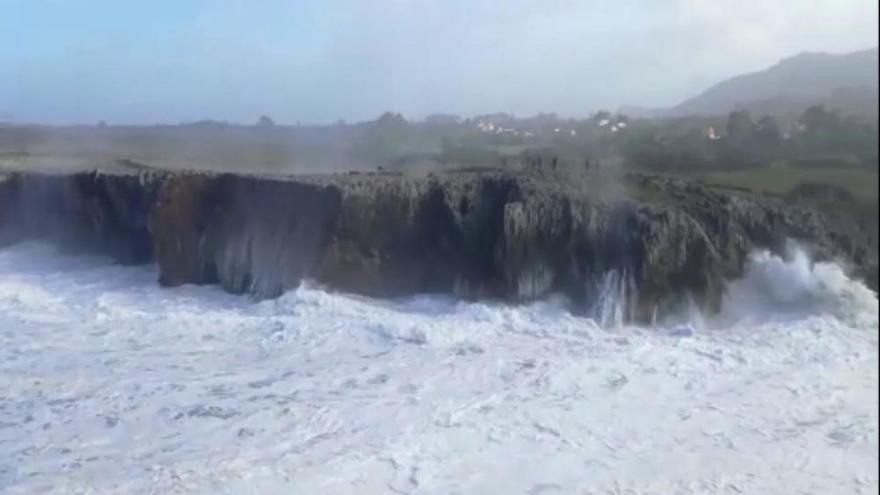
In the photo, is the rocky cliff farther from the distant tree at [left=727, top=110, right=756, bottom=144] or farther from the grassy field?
the distant tree at [left=727, top=110, right=756, bottom=144]

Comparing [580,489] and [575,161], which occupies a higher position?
[575,161]

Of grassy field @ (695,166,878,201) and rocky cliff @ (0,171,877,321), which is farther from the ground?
grassy field @ (695,166,878,201)

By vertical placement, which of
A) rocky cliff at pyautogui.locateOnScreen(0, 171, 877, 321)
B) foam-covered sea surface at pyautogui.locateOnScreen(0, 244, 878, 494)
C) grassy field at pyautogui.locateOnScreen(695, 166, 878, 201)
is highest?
grassy field at pyautogui.locateOnScreen(695, 166, 878, 201)

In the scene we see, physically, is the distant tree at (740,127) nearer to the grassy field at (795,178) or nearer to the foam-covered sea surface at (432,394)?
the grassy field at (795,178)

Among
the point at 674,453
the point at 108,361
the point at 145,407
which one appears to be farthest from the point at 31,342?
the point at 674,453

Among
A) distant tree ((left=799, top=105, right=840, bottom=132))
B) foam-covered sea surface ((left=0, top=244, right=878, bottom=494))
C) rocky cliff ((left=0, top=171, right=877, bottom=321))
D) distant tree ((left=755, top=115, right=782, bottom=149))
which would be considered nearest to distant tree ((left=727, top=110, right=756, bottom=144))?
distant tree ((left=755, top=115, right=782, bottom=149))

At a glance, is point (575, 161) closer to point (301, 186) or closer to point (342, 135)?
point (342, 135)

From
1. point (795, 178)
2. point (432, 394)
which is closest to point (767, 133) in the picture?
point (795, 178)

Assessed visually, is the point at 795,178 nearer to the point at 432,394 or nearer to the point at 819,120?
the point at 819,120
